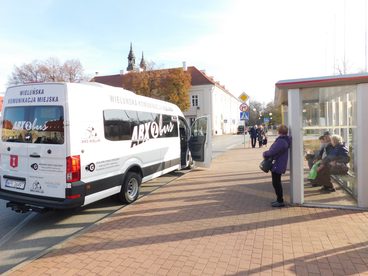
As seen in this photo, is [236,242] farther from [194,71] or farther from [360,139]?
[194,71]

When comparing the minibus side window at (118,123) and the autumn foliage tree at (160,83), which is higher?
the autumn foliage tree at (160,83)

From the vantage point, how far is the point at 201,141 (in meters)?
10.8

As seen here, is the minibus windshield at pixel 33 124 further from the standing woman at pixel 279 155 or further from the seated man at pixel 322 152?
the seated man at pixel 322 152

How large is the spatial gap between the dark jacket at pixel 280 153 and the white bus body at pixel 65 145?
9.85 ft

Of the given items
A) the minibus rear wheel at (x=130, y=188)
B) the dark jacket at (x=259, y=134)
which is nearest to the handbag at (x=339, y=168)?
the minibus rear wheel at (x=130, y=188)

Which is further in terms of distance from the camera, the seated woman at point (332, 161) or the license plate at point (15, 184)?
the seated woman at point (332, 161)

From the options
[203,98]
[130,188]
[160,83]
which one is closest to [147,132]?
[130,188]

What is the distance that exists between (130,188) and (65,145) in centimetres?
226

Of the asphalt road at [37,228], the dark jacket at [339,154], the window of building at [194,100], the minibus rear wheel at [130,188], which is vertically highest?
the window of building at [194,100]

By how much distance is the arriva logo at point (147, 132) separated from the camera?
707 cm

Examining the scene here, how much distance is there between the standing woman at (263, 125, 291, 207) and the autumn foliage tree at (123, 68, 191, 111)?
36.8 meters

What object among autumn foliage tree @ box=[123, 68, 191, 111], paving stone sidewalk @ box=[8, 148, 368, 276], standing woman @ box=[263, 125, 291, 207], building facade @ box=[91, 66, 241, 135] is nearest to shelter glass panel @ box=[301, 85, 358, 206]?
standing woman @ box=[263, 125, 291, 207]

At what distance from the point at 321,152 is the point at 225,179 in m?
2.92

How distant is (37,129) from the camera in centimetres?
543
